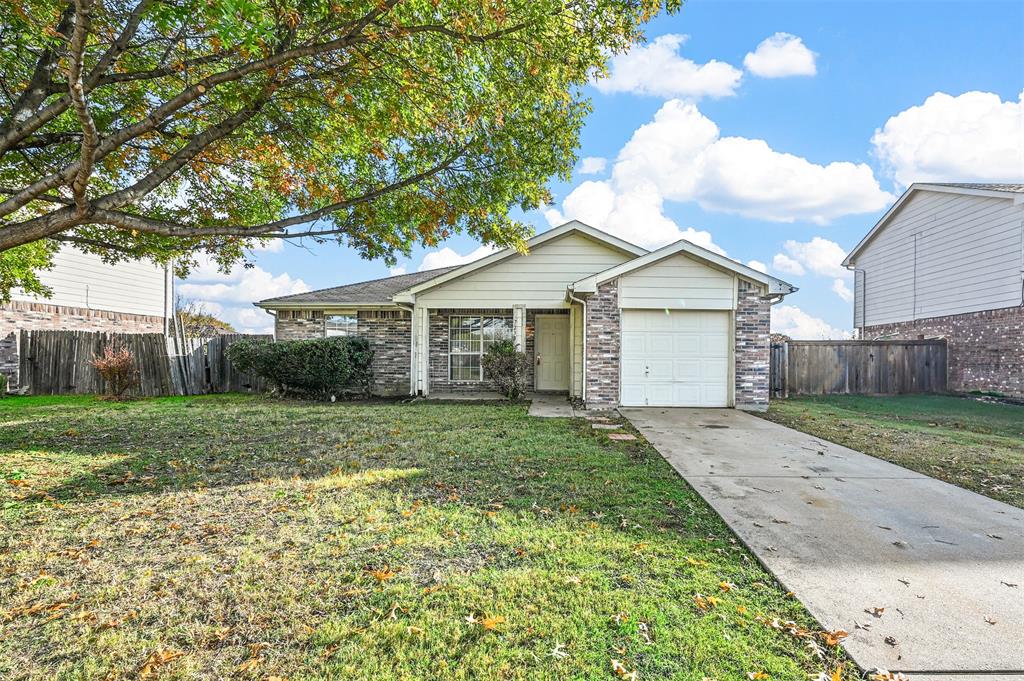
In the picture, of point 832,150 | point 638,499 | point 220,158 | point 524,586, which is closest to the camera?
point 524,586

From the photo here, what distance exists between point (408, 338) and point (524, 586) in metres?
12.1

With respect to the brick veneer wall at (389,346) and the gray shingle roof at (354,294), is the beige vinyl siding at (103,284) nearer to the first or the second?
the gray shingle roof at (354,294)

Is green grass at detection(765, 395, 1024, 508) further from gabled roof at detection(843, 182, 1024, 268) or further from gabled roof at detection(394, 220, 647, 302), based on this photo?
gabled roof at detection(843, 182, 1024, 268)

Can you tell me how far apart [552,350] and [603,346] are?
3713 millimetres

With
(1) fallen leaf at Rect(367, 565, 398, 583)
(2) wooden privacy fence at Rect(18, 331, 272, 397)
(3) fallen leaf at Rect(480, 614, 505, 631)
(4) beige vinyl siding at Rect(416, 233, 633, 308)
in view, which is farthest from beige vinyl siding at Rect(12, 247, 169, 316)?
(3) fallen leaf at Rect(480, 614, 505, 631)

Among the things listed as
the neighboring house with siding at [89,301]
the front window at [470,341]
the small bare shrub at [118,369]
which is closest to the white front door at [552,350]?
the front window at [470,341]

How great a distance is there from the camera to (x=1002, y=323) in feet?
45.5

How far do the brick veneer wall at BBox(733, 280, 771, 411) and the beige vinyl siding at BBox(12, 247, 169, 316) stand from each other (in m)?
19.1

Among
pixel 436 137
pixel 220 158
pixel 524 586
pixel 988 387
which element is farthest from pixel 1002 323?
pixel 220 158

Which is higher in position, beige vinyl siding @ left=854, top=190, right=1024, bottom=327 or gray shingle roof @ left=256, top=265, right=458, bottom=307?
beige vinyl siding @ left=854, top=190, right=1024, bottom=327

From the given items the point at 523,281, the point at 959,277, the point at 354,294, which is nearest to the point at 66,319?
the point at 354,294

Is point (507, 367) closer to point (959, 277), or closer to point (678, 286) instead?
point (678, 286)

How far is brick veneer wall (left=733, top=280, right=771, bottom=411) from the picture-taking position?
11117 millimetres

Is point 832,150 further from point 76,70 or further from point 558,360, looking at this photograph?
point 76,70
